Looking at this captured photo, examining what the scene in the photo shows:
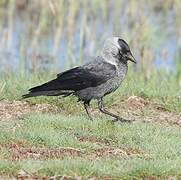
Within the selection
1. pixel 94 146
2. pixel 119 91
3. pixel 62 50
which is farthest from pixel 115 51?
pixel 62 50

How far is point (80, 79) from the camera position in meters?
7.09

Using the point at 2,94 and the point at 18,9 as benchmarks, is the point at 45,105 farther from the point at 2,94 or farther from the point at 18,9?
the point at 18,9

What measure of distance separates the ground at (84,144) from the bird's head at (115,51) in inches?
25.8

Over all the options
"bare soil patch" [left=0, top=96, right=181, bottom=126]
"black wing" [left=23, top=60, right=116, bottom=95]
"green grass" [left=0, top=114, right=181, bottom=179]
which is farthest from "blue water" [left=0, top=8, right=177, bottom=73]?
"green grass" [left=0, top=114, right=181, bottom=179]

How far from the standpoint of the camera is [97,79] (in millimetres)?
7082

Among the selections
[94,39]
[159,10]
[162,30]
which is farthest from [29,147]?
[159,10]

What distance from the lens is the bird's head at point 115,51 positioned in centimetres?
728

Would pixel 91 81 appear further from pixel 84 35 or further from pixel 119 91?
pixel 84 35

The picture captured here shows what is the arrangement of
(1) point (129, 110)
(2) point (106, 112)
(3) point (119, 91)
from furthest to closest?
(3) point (119, 91), (1) point (129, 110), (2) point (106, 112)

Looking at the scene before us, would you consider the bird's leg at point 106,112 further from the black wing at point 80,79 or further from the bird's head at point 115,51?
the bird's head at point 115,51

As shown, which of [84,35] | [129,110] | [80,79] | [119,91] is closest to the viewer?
[80,79]

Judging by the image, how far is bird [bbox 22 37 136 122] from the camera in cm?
706

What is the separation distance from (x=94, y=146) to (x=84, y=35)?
6254 millimetres

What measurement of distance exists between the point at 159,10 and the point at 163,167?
10438 millimetres
